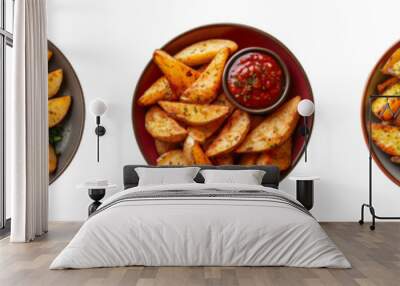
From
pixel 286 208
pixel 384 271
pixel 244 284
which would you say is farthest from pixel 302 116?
pixel 244 284

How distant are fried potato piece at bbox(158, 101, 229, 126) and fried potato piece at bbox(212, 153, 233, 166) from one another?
1.54 ft

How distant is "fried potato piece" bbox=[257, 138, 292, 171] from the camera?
5961 millimetres

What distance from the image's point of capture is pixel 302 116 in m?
5.95

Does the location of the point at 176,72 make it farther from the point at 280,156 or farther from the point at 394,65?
the point at 394,65

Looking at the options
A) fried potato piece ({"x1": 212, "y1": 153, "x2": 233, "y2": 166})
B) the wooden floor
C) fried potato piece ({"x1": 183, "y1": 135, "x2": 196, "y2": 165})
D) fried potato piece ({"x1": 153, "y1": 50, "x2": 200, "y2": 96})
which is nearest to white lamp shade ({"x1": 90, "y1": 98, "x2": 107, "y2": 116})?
fried potato piece ({"x1": 153, "y1": 50, "x2": 200, "y2": 96})

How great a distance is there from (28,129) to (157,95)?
1.69 metres

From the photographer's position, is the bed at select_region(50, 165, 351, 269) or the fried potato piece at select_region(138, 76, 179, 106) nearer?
the bed at select_region(50, 165, 351, 269)

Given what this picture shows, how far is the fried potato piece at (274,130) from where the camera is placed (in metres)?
5.88

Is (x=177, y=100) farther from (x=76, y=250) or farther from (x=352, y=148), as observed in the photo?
(x=76, y=250)

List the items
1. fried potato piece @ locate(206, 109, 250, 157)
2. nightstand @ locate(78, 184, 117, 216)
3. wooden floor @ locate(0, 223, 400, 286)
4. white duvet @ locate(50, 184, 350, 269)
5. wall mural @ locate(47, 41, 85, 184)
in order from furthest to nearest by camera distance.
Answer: wall mural @ locate(47, 41, 85, 184)
fried potato piece @ locate(206, 109, 250, 157)
nightstand @ locate(78, 184, 117, 216)
white duvet @ locate(50, 184, 350, 269)
wooden floor @ locate(0, 223, 400, 286)

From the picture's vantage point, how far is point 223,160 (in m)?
6.00

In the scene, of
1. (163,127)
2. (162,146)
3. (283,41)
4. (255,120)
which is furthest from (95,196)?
(283,41)

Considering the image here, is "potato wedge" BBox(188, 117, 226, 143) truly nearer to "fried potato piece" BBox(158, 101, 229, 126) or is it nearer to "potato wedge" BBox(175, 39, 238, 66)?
"fried potato piece" BBox(158, 101, 229, 126)

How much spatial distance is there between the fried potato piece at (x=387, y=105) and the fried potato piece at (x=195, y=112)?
6.04 feet
